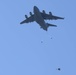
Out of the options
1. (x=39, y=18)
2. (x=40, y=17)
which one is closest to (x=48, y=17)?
(x=39, y=18)

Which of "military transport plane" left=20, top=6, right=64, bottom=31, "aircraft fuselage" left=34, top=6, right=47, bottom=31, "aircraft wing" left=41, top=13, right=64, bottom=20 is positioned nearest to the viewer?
"aircraft fuselage" left=34, top=6, right=47, bottom=31

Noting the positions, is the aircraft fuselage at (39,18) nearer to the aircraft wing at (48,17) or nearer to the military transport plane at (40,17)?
the military transport plane at (40,17)

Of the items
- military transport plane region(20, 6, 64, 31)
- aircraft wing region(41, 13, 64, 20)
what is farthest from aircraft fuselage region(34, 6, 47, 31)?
aircraft wing region(41, 13, 64, 20)

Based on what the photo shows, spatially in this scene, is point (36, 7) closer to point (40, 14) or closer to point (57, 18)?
point (40, 14)

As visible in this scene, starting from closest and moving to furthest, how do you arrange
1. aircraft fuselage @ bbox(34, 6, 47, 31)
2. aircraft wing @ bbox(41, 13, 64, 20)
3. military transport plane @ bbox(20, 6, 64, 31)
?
aircraft fuselage @ bbox(34, 6, 47, 31) < military transport plane @ bbox(20, 6, 64, 31) < aircraft wing @ bbox(41, 13, 64, 20)

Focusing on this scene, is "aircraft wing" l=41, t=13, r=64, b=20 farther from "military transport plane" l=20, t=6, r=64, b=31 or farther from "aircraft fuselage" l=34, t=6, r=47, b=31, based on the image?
"aircraft fuselage" l=34, t=6, r=47, b=31

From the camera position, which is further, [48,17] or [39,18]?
[48,17]

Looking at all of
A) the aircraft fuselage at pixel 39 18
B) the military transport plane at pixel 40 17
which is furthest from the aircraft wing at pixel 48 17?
the aircraft fuselage at pixel 39 18

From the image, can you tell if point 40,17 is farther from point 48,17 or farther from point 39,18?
point 48,17

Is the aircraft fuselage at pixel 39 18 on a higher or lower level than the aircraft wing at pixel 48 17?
lower

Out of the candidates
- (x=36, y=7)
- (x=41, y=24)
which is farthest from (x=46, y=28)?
(x=36, y=7)

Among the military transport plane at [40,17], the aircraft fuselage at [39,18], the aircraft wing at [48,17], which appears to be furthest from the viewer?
the aircraft wing at [48,17]

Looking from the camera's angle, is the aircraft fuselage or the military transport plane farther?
the military transport plane

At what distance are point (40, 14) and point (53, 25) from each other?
8100 mm
